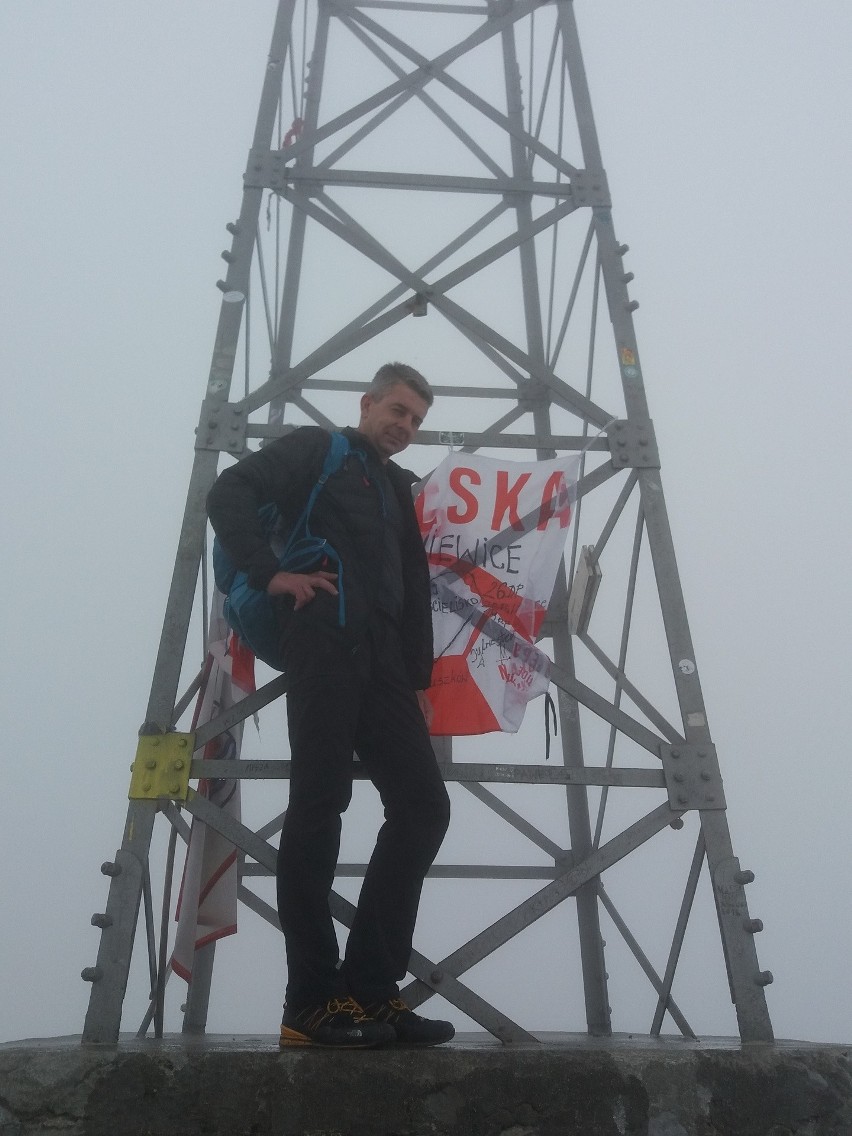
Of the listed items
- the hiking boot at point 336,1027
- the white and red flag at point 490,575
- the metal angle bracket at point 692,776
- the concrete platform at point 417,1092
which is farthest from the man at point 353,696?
the metal angle bracket at point 692,776

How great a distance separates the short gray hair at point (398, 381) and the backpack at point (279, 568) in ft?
1.13

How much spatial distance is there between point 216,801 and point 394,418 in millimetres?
1777

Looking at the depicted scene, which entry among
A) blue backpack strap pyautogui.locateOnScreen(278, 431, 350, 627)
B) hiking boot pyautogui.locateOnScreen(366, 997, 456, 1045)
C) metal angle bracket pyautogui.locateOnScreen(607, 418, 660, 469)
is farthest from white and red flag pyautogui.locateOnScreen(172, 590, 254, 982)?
metal angle bracket pyautogui.locateOnScreen(607, 418, 660, 469)

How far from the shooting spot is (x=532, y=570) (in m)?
4.46

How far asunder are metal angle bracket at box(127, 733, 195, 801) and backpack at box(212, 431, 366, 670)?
48cm

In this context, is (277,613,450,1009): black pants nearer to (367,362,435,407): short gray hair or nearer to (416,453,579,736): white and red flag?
(416,453,579,736): white and red flag

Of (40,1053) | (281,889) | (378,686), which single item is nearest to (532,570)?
(378,686)

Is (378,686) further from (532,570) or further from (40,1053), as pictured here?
(40,1053)

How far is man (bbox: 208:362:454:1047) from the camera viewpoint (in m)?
3.09

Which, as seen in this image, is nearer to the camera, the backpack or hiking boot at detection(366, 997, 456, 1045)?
hiking boot at detection(366, 997, 456, 1045)

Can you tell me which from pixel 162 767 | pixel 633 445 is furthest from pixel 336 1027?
pixel 633 445

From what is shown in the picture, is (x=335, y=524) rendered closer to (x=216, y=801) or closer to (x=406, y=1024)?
(x=216, y=801)

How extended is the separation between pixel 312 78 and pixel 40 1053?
5.79 m

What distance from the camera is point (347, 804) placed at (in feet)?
11.0
